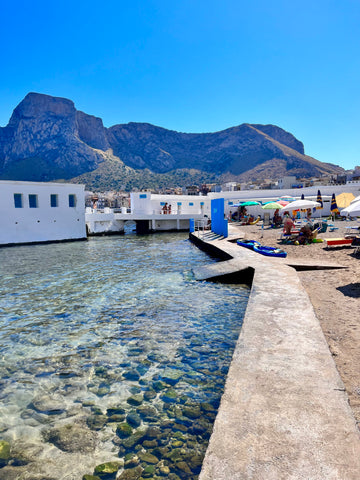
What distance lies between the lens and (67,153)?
13075 centimetres

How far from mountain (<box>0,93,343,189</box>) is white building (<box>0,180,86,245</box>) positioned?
97.4 meters

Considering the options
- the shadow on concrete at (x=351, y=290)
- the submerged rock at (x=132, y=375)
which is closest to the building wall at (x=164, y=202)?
the shadow on concrete at (x=351, y=290)

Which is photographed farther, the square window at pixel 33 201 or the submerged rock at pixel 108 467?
the square window at pixel 33 201

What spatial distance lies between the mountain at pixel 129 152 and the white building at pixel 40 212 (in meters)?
97.4

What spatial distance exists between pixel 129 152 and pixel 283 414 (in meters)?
173

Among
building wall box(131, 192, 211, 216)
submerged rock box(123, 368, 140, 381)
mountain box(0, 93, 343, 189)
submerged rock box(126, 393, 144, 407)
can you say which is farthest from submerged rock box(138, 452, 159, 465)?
mountain box(0, 93, 343, 189)

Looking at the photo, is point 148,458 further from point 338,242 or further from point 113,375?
point 338,242

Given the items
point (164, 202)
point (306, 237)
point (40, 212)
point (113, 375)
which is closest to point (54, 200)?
point (40, 212)

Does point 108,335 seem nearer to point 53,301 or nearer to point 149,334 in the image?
point 149,334

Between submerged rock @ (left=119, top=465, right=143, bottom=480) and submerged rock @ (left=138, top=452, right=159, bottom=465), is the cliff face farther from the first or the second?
submerged rock @ (left=119, top=465, right=143, bottom=480)

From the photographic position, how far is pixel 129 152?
166 metres

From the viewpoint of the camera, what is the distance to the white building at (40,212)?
24.3 m

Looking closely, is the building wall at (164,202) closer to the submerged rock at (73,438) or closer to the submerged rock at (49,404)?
the submerged rock at (49,404)

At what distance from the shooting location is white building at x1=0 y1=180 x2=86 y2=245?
2428cm
